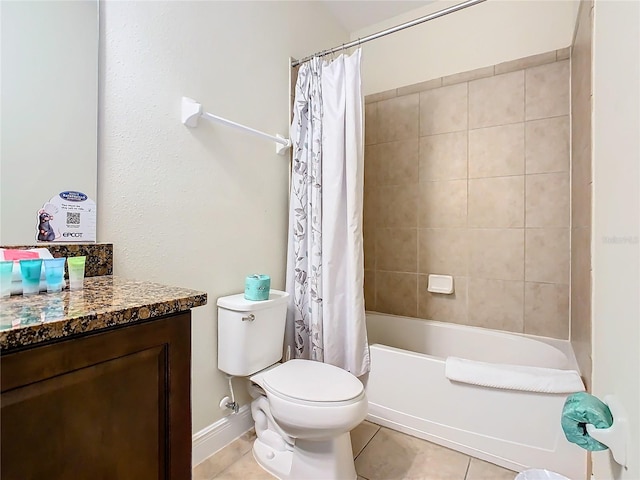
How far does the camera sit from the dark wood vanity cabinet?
525 mm

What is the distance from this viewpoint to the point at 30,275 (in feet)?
2.63

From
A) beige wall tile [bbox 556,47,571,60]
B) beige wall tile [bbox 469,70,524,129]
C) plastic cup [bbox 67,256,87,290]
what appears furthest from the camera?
beige wall tile [bbox 469,70,524,129]

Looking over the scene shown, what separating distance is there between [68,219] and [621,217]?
1.40 m

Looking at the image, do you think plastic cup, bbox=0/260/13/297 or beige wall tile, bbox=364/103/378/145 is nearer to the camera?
plastic cup, bbox=0/260/13/297

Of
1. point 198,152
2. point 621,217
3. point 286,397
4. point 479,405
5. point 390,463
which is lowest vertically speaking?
point 390,463

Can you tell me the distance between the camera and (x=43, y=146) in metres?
1.02

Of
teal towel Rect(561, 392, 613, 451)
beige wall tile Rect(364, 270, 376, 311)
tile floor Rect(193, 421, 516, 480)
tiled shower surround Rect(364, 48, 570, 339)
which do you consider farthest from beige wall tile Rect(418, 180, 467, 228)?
teal towel Rect(561, 392, 613, 451)

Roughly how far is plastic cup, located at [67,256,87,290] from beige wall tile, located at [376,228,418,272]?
1.99m

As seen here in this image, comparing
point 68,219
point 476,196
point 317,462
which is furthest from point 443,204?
point 68,219

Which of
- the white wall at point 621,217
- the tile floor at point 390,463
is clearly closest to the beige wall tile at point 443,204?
the tile floor at point 390,463

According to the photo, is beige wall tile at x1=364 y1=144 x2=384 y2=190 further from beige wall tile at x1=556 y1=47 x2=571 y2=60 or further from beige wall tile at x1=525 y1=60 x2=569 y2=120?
beige wall tile at x1=556 y1=47 x2=571 y2=60

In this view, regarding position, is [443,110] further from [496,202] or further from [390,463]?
[390,463]

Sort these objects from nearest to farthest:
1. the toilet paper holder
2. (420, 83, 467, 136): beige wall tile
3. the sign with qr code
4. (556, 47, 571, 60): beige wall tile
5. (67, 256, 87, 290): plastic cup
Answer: the toilet paper holder
(67, 256, 87, 290): plastic cup
the sign with qr code
(556, 47, 571, 60): beige wall tile
(420, 83, 467, 136): beige wall tile

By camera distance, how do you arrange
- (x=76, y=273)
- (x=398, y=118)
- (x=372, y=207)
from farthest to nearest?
(x=372, y=207), (x=398, y=118), (x=76, y=273)
